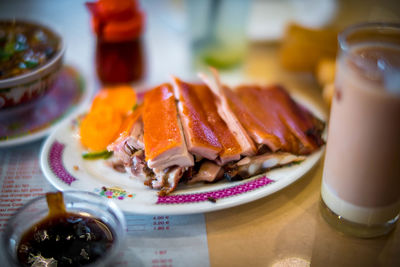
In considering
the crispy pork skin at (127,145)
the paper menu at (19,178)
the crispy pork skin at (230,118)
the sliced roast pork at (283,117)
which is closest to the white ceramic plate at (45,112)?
the paper menu at (19,178)

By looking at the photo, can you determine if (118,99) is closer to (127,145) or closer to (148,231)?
(127,145)

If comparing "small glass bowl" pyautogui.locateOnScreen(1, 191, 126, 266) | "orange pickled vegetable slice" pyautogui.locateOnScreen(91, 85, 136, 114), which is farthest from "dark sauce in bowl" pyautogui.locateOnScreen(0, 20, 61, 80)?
"small glass bowl" pyautogui.locateOnScreen(1, 191, 126, 266)

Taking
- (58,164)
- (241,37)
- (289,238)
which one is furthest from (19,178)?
(241,37)

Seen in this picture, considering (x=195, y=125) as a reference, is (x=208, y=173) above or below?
below

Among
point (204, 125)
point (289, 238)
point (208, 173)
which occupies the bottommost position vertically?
point (289, 238)

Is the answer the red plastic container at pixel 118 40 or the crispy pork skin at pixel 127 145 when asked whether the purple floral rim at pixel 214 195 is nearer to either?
the crispy pork skin at pixel 127 145

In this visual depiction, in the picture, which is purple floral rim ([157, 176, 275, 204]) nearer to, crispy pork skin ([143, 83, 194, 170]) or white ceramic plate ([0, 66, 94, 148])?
crispy pork skin ([143, 83, 194, 170])
